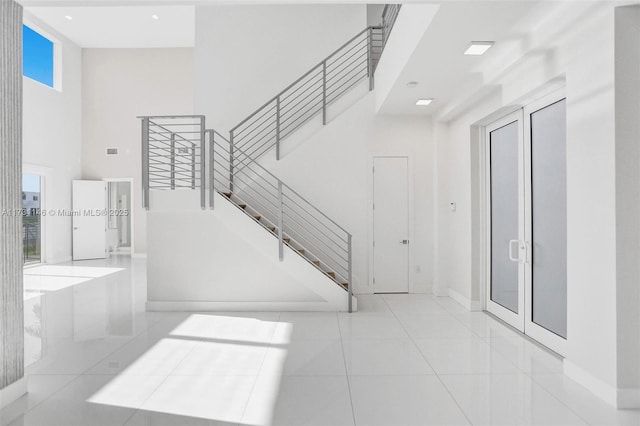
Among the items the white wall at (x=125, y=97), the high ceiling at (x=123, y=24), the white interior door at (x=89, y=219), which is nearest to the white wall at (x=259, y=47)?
the high ceiling at (x=123, y=24)

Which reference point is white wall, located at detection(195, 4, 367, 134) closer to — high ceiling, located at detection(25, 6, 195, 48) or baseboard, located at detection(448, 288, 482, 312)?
high ceiling, located at detection(25, 6, 195, 48)

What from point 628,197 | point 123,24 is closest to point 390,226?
point 628,197

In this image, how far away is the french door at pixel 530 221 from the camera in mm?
4145

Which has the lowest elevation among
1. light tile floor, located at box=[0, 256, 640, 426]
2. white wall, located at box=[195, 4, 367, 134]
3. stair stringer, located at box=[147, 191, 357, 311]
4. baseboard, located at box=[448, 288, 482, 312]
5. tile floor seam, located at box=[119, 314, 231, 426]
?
light tile floor, located at box=[0, 256, 640, 426]

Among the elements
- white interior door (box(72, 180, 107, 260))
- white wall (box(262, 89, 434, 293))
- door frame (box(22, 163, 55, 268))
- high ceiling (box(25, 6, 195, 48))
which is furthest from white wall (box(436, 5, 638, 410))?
white interior door (box(72, 180, 107, 260))

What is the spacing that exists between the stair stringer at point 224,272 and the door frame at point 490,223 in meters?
2.01

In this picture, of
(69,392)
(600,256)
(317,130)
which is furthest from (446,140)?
(69,392)

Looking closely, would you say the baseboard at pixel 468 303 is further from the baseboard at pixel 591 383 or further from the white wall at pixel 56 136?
the white wall at pixel 56 136

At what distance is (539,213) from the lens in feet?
14.9

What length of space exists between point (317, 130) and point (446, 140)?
2.16 metres

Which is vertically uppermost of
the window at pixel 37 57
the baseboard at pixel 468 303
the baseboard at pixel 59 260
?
the window at pixel 37 57

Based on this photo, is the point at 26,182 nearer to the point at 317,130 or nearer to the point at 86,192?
the point at 86,192

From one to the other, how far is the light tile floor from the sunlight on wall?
0.05ft

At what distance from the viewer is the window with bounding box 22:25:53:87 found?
1074 centimetres
